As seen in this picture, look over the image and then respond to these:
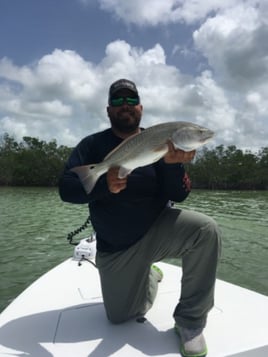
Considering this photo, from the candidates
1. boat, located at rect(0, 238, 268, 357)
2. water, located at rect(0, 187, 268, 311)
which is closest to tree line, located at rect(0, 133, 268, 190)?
water, located at rect(0, 187, 268, 311)

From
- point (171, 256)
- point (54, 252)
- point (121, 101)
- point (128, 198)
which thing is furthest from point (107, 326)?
point (54, 252)

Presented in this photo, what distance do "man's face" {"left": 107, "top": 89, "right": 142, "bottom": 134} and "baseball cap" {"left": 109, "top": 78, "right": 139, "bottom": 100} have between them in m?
0.03

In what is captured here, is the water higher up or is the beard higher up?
the beard

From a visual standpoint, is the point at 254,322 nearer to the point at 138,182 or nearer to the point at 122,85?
the point at 138,182

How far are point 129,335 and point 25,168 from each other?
267ft

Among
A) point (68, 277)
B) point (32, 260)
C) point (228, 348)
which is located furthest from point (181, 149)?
point (32, 260)

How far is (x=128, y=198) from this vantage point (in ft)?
10.7

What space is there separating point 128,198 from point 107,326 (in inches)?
44.5

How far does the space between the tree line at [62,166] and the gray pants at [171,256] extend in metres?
79.9

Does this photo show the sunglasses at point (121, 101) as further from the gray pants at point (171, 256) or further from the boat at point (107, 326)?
the boat at point (107, 326)

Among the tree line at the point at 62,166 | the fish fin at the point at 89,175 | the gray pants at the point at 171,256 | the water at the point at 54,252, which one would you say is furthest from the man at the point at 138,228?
the tree line at the point at 62,166

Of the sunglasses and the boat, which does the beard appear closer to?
the sunglasses

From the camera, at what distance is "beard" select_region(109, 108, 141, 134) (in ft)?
11.0

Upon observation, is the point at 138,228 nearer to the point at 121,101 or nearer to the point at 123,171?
the point at 123,171
